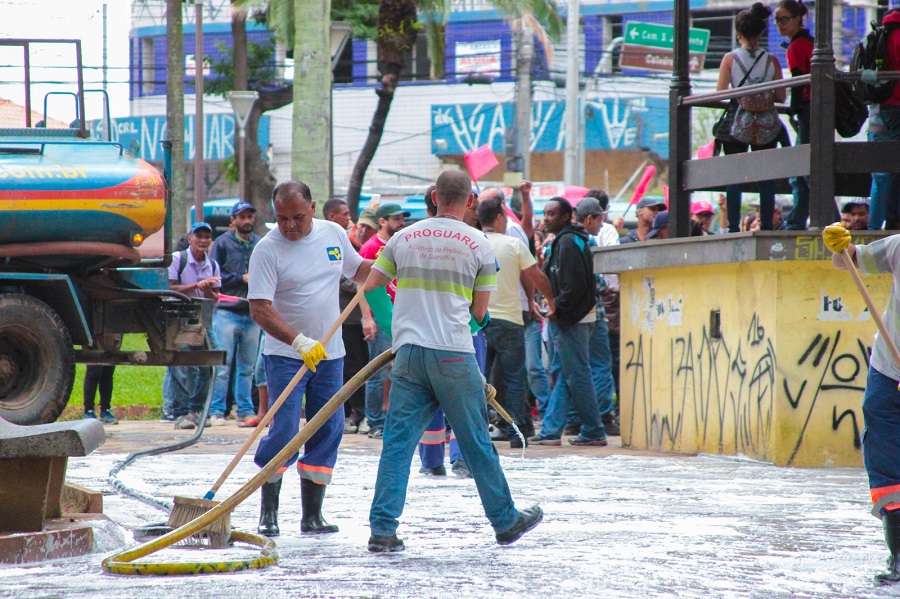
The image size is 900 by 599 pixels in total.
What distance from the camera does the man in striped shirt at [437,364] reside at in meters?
6.11

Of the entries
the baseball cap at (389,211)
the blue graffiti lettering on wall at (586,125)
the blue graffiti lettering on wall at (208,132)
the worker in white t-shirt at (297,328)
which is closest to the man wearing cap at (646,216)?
the baseball cap at (389,211)

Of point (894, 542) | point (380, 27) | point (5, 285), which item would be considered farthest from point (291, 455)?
point (380, 27)

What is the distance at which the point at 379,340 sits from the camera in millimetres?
11609

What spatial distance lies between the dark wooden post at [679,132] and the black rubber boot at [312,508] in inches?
218

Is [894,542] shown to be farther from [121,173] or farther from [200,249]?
[200,249]

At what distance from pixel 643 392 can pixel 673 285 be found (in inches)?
40.6

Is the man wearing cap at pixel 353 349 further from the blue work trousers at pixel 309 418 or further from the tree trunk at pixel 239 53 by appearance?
the tree trunk at pixel 239 53

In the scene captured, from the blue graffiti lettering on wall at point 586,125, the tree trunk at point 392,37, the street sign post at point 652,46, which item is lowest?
the blue graffiti lettering on wall at point 586,125

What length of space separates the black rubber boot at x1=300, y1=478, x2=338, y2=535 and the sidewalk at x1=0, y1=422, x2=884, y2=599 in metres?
0.11

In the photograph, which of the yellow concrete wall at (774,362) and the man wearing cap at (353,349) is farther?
the man wearing cap at (353,349)

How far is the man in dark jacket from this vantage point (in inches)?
443

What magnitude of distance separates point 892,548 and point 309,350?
2.80 m

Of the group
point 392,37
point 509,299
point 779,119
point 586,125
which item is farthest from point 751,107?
point 586,125

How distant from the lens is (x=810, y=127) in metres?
9.94
